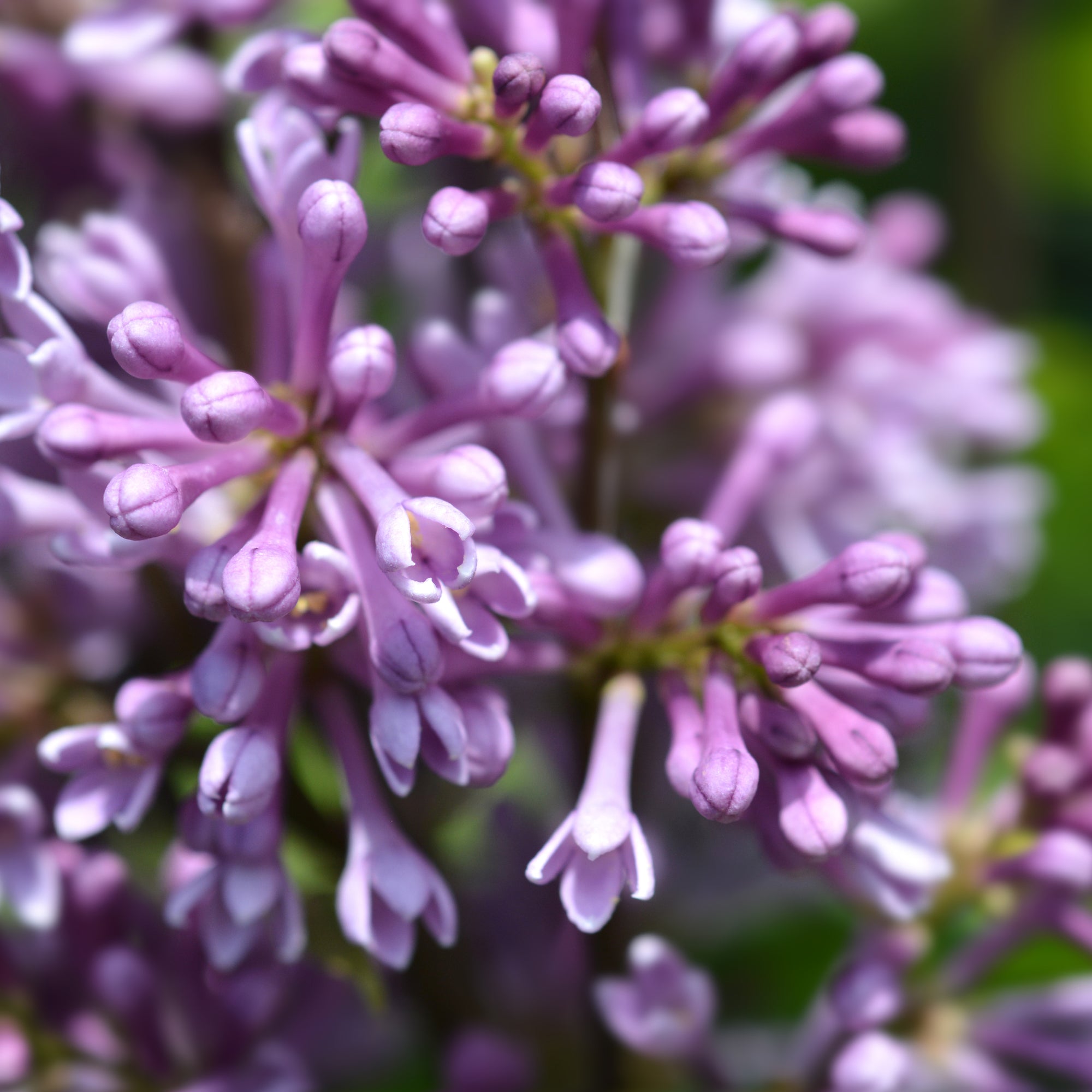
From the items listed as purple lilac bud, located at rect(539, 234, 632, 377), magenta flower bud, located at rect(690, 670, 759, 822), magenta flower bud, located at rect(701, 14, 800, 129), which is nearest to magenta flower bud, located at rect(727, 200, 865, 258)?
magenta flower bud, located at rect(701, 14, 800, 129)

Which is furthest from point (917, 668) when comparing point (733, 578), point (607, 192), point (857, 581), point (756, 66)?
point (756, 66)

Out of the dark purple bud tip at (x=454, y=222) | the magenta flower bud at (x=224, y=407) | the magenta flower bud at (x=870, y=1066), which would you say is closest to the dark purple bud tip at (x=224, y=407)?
the magenta flower bud at (x=224, y=407)

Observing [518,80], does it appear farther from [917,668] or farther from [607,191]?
[917,668]

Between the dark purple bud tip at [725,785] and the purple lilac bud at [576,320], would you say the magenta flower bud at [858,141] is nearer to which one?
the purple lilac bud at [576,320]

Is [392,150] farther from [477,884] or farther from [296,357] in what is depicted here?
[477,884]

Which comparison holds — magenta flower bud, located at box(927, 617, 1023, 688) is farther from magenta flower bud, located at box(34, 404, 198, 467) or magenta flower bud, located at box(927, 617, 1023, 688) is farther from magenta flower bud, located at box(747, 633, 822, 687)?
magenta flower bud, located at box(34, 404, 198, 467)
